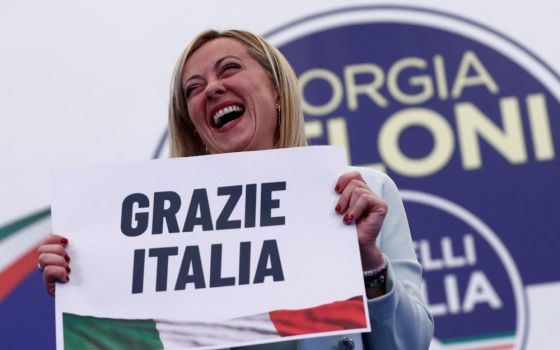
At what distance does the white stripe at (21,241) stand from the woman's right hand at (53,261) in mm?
949

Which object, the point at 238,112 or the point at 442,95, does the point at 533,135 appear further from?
the point at 238,112

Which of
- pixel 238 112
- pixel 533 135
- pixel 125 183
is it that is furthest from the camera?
pixel 533 135

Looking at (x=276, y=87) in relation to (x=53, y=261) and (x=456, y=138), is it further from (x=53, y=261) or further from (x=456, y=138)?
(x=456, y=138)

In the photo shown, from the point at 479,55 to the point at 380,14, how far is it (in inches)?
9.7

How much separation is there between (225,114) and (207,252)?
267 millimetres

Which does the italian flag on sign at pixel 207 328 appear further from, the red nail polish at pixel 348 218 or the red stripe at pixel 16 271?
the red stripe at pixel 16 271

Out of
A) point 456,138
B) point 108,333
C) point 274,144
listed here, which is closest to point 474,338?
point 456,138

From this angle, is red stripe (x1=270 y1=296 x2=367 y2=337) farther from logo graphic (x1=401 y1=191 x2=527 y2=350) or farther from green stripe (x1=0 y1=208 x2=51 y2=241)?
green stripe (x1=0 y1=208 x2=51 y2=241)

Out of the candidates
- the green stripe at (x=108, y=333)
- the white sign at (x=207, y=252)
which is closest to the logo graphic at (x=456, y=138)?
the white sign at (x=207, y=252)

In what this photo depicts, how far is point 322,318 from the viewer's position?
1.21 meters

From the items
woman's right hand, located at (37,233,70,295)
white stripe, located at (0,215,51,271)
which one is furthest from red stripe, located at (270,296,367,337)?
white stripe, located at (0,215,51,271)

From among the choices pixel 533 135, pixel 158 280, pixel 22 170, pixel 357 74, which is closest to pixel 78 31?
pixel 22 170

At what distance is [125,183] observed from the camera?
52.1 inches

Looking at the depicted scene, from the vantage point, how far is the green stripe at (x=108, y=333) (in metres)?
1.23
